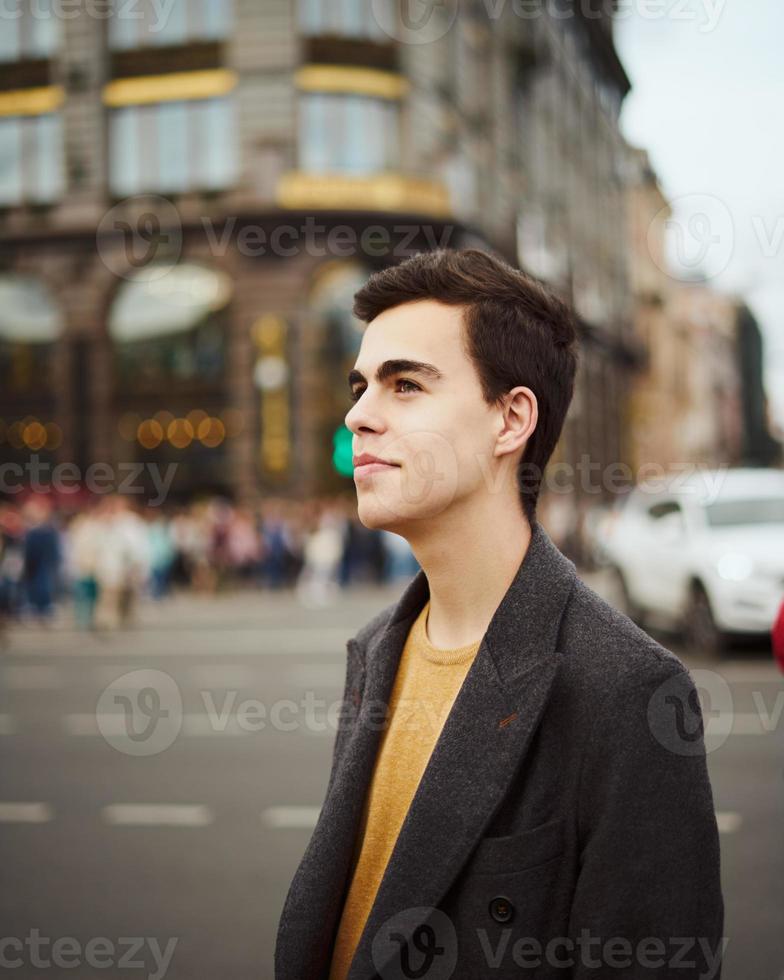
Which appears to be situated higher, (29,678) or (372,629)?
(372,629)

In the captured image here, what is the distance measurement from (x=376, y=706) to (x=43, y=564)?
14.5 m

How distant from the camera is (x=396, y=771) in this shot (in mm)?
1851

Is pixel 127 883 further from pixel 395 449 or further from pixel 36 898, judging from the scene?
pixel 395 449

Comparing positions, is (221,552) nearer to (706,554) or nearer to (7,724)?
(7,724)

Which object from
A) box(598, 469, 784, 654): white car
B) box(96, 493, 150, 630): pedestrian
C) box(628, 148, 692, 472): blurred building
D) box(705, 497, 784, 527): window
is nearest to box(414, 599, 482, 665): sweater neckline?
box(598, 469, 784, 654): white car

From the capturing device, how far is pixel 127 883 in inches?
181

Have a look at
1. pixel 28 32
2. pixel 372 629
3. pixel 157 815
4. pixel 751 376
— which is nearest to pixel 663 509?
pixel 157 815

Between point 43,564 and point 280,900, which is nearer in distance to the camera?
point 280,900

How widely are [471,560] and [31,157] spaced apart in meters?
28.0

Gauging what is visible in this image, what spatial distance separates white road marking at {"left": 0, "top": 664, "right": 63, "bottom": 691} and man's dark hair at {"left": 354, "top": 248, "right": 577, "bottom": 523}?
9202 mm

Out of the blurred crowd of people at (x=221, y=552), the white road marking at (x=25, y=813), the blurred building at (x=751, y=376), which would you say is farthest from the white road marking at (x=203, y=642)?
the blurred building at (x=751, y=376)

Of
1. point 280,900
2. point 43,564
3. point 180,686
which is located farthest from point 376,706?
point 43,564

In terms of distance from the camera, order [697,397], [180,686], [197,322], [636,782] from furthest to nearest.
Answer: [697,397], [197,322], [180,686], [636,782]

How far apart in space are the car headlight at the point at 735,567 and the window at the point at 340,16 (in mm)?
20155
